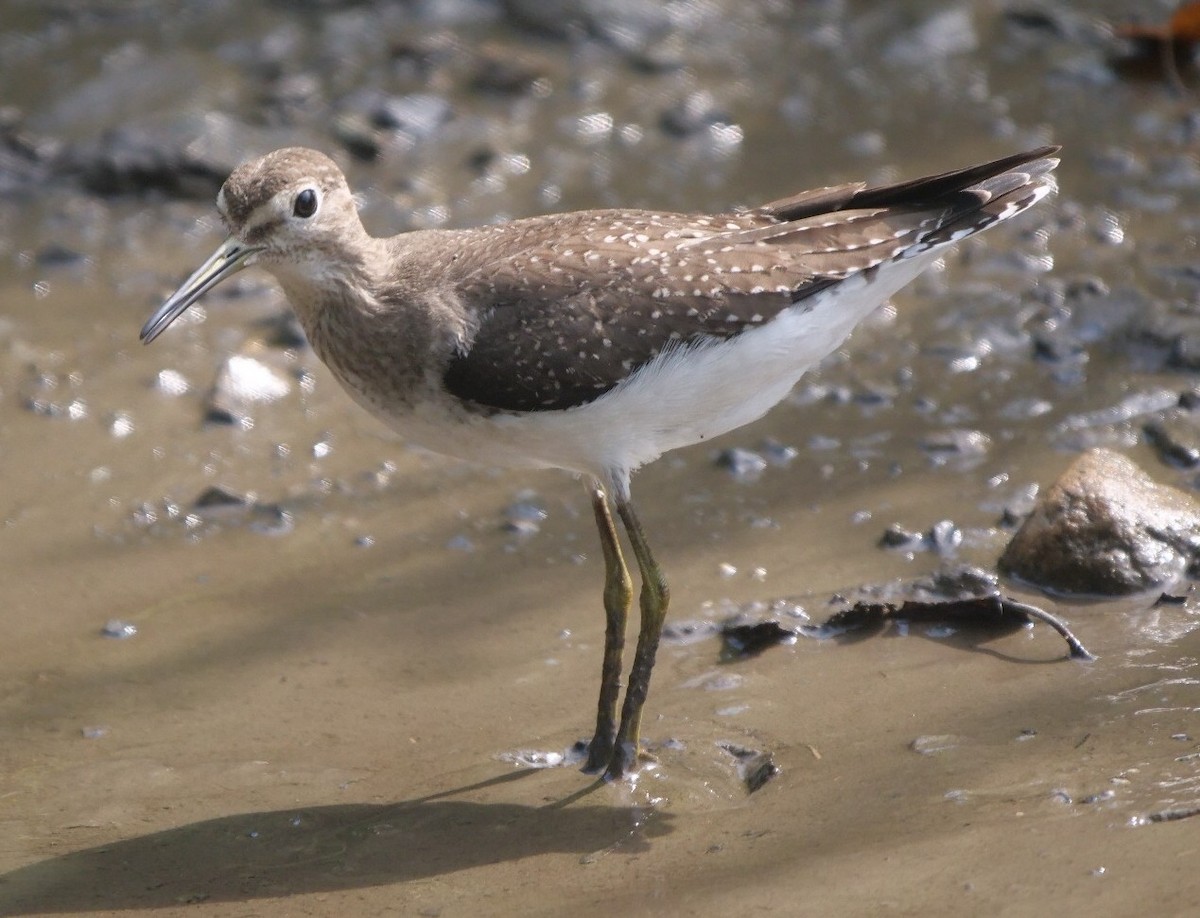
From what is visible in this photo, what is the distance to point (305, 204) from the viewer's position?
5.71 metres

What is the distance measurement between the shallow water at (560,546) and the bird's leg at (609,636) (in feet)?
0.44

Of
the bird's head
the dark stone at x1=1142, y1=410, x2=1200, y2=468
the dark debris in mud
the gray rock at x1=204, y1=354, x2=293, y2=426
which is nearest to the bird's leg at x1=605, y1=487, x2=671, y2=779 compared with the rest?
the dark debris in mud

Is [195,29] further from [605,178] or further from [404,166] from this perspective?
[605,178]

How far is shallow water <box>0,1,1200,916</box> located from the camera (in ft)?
16.5

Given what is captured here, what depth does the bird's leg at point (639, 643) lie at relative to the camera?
5617mm

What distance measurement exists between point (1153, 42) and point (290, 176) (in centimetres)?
687

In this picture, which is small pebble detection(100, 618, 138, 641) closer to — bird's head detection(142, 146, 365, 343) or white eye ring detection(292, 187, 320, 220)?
bird's head detection(142, 146, 365, 343)

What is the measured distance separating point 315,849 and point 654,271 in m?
2.36

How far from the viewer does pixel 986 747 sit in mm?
5273

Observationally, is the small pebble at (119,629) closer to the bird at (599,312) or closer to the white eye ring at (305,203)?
the bird at (599,312)

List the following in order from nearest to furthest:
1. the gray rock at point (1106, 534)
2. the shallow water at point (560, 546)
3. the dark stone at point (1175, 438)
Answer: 1. the shallow water at point (560, 546)
2. the gray rock at point (1106, 534)
3. the dark stone at point (1175, 438)

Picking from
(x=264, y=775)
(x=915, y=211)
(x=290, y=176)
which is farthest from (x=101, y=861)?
(x=915, y=211)

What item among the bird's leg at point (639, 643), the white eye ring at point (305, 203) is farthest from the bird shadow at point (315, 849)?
the white eye ring at point (305, 203)

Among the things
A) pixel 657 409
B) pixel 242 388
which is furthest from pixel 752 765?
pixel 242 388
